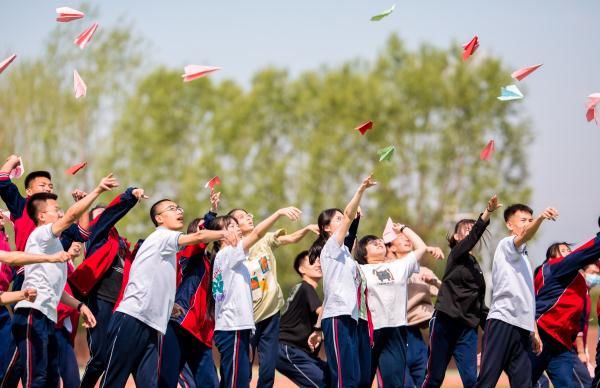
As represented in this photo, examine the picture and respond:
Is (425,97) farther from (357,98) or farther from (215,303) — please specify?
(215,303)

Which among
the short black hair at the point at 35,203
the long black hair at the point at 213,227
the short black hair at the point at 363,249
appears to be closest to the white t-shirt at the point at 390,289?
the short black hair at the point at 363,249

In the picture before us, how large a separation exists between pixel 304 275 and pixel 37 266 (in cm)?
368

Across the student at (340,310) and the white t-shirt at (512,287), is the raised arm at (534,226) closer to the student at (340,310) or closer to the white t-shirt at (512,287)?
the white t-shirt at (512,287)

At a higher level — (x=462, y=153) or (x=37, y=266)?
(x=37, y=266)

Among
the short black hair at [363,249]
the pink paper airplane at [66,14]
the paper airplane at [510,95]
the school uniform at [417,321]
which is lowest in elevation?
the school uniform at [417,321]

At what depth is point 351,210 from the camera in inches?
358

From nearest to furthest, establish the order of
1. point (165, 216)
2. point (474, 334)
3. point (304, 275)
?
point (165, 216), point (474, 334), point (304, 275)

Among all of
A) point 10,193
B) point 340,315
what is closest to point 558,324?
point 340,315

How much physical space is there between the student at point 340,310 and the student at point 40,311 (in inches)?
88.3

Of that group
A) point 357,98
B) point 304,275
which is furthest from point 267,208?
point 304,275

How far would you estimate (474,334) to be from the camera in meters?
10.7

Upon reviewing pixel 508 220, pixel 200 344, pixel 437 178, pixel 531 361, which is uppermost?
pixel 508 220

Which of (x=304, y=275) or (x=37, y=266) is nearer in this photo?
(x=37, y=266)

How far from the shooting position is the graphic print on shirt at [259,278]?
428 inches
